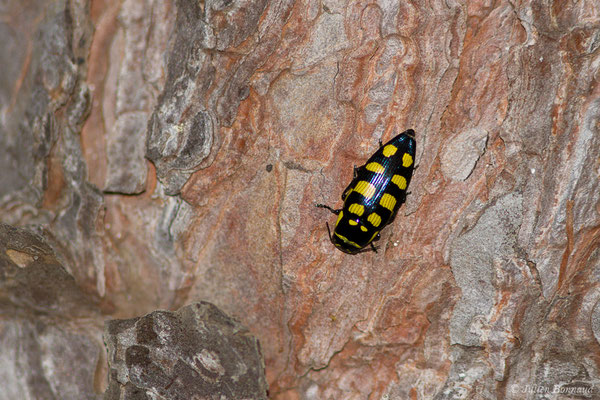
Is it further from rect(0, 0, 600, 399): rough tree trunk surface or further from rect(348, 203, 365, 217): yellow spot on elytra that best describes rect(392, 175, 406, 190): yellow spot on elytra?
rect(348, 203, 365, 217): yellow spot on elytra

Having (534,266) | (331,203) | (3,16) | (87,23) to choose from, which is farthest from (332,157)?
(3,16)

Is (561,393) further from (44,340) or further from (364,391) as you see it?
(44,340)

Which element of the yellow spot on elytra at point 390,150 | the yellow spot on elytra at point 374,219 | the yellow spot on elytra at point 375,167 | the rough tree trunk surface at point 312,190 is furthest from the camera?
the yellow spot on elytra at point 374,219

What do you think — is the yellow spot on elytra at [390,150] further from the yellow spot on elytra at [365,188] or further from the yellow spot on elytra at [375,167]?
the yellow spot on elytra at [365,188]

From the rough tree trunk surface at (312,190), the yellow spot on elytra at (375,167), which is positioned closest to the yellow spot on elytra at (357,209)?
the rough tree trunk surface at (312,190)

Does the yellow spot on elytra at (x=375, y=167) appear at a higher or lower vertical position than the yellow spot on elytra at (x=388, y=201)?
higher

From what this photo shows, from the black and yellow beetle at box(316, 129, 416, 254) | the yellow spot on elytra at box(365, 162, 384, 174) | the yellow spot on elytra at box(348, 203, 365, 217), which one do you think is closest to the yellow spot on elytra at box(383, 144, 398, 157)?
the black and yellow beetle at box(316, 129, 416, 254)

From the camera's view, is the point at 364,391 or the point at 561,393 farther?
the point at 364,391
